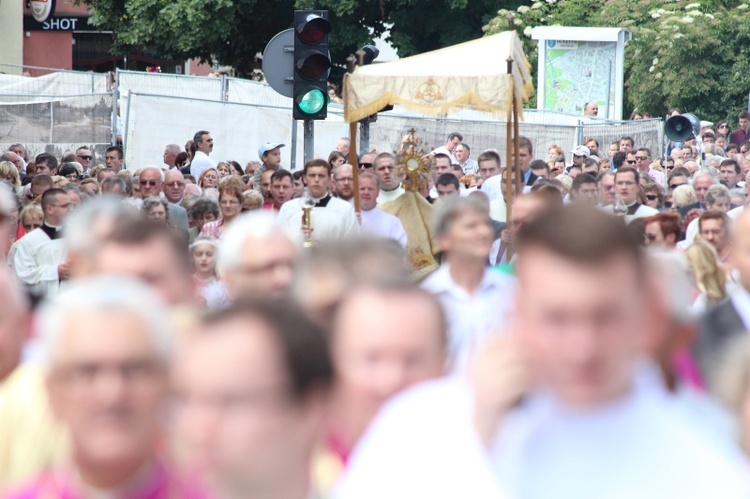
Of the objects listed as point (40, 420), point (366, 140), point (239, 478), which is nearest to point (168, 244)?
point (40, 420)

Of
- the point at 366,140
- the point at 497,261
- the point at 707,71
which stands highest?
the point at 707,71

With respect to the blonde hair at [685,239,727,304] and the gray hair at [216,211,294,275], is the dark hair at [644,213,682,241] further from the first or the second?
→ the gray hair at [216,211,294,275]

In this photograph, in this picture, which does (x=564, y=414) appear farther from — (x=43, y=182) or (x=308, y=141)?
(x=43, y=182)

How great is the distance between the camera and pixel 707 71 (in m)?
30.5

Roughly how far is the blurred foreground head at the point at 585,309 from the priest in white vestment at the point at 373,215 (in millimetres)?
7399

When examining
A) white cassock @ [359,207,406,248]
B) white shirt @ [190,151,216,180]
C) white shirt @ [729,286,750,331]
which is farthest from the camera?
white shirt @ [190,151,216,180]

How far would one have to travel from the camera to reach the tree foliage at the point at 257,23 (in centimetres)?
3275

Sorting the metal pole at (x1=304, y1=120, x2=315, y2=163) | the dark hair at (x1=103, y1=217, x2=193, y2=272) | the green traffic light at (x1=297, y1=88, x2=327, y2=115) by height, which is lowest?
the dark hair at (x1=103, y1=217, x2=193, y2=272)

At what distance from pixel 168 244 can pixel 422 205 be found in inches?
263

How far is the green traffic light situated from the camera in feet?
33.8

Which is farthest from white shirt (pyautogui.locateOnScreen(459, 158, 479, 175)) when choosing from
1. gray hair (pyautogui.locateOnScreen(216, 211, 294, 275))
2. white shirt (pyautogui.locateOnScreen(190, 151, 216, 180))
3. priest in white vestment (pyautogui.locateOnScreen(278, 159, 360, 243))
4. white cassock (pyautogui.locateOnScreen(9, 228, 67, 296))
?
gray hair (pyautogui.locateOnScreen(216, 211, 294, 275))

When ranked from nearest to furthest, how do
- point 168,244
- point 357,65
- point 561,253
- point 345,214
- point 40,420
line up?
point 561,253
point 40,420
point 168,244
point 345,214
point 357,65

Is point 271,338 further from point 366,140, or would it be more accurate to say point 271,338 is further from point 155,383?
point 366,140

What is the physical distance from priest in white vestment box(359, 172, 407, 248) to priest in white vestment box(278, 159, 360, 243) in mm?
243
